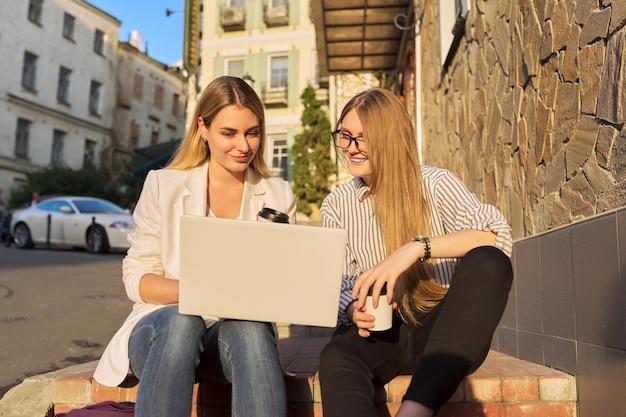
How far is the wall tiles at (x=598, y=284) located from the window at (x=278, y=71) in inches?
692

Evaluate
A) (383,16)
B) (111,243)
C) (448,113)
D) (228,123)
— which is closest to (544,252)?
(228,123)

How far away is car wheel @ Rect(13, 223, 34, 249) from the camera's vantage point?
490 inches

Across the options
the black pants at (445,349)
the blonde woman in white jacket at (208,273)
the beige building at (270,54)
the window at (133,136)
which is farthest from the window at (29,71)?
the black pants at (445,349)

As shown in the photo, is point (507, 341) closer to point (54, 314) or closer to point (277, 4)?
point (54, 314)

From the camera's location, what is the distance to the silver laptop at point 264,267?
1.49m

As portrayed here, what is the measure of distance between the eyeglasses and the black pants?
53cm

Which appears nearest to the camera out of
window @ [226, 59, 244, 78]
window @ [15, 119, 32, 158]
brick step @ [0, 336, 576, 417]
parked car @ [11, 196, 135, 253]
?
brick step @ [0, 336, 576, 417]

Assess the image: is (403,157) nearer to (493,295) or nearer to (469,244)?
(469,244)

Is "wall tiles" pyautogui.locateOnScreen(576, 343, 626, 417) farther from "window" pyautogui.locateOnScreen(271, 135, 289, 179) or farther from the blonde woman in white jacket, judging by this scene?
"window" pyautogui.locateOnScreen(271, 135, 289, 179)

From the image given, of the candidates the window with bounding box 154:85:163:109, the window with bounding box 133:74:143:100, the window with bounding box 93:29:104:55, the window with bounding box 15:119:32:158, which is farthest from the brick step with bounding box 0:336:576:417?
the window with bounding box 154:85:163:109

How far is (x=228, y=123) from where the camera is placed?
215 centimetres

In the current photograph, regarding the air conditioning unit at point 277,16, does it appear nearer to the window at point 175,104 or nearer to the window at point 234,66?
the window at point 234,66

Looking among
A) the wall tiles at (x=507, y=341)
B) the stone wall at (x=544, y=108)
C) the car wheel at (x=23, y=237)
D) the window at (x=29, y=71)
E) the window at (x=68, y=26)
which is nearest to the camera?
the stone wall at (x=544, y=108)

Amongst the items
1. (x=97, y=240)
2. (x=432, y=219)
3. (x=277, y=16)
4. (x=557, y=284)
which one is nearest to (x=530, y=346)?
(x=557, y=284)
